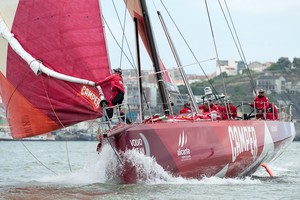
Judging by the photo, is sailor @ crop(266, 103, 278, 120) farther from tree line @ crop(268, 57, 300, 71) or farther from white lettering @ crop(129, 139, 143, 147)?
tree line @ crop(268, 57, 300, 71)

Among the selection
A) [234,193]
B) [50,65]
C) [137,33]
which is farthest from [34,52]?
[234,193]

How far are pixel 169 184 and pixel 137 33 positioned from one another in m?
2.93

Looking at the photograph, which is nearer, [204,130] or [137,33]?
[204,130]

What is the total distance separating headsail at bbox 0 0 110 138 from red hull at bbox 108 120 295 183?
38.1 inches

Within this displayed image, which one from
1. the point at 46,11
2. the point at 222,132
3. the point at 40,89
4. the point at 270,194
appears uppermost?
the point at 46,11

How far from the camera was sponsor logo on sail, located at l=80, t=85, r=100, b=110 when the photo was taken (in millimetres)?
14672

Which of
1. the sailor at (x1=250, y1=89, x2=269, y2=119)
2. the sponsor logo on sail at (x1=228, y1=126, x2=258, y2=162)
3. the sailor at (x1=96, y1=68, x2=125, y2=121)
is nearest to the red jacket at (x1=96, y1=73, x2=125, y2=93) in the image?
the sailor at (x1=96, y1=68, x2=125, y2=121)

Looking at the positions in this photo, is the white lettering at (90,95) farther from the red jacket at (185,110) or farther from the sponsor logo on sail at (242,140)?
the red jacket at (185,110)

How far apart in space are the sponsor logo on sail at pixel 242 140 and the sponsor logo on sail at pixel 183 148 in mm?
1220

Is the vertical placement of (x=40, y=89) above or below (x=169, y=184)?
above

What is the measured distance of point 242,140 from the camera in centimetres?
1574

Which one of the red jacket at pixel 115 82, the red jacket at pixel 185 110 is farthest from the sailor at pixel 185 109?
the red jacket at pixel 115 82

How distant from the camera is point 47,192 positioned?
14062mm

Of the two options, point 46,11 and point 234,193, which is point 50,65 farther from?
point 234,193
